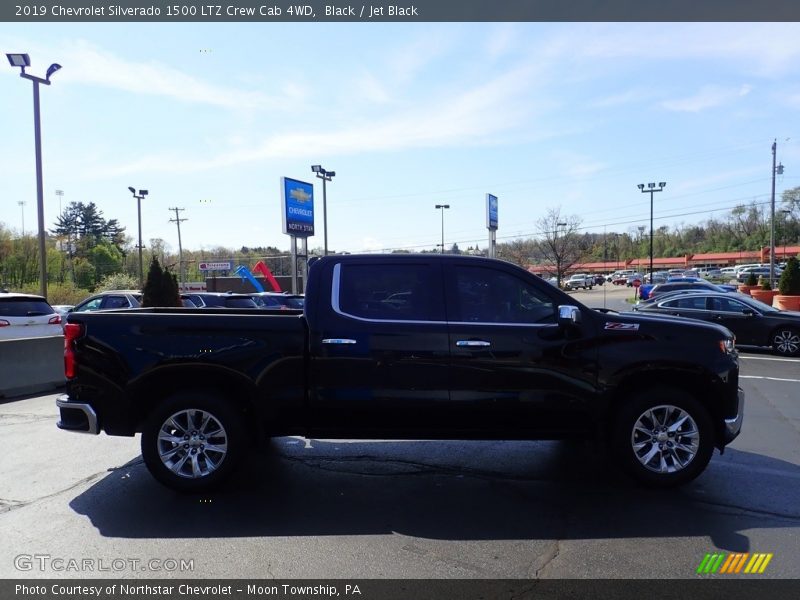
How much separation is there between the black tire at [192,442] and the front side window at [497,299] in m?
2.16

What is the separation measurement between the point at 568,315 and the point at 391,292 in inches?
59.8

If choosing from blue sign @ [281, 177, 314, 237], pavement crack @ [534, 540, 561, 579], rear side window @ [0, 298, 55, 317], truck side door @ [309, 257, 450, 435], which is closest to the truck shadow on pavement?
pavement crack @ [534, 540, 561, 579]

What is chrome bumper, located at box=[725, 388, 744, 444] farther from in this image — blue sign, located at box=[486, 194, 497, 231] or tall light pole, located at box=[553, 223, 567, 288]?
blue sign, located at box=[486, 194, 497, 231]

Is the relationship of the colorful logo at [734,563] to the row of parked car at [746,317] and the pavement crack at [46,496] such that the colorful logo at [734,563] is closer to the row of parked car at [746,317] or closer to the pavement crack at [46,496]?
the pavement crack at [46,496]

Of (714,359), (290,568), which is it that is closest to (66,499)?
(290,568)

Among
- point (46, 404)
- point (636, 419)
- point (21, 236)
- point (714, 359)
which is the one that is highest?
point (21, 236)

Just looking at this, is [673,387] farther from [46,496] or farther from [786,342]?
[786,342]

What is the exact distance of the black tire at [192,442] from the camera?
201 inches

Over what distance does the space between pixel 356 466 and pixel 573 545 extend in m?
2.44

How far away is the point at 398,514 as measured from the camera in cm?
469

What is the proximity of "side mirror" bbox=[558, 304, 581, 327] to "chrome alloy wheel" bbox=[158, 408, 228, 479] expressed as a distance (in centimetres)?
300

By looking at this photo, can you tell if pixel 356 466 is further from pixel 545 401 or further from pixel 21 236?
pixel 21 236

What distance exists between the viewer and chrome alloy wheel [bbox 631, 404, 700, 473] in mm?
5145

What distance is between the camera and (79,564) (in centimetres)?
390
